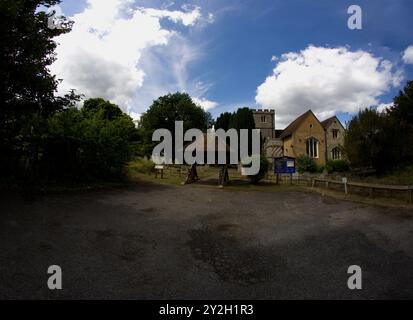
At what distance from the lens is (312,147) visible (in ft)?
145

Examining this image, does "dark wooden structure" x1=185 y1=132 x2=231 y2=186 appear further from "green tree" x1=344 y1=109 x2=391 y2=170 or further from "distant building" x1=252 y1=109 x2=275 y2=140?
"distant building" x1=252 y1=109 x2=275 y2=140

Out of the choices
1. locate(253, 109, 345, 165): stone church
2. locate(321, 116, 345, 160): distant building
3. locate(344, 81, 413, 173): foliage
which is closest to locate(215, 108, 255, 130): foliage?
locate(253, 109, 345, 165): stone church

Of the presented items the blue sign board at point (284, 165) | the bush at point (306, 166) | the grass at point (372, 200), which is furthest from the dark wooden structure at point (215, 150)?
the bush at point (306, 166)

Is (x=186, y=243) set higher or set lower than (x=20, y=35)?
lower

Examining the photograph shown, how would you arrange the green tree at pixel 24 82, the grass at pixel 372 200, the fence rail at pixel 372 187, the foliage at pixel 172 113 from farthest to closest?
the foliage at pixel 172 113
the fence rail at pixel 372 187
the grass at pixel 372 200
the green tree at pixel 24 82

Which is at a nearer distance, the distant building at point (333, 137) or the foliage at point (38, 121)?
the foliage at point (38, 121)

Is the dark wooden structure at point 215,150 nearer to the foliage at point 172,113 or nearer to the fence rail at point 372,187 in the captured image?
the fence rail at point 372,187

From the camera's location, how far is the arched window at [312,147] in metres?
43.8

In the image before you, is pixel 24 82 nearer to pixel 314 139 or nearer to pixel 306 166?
pixel 306 166

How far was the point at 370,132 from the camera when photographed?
23875 mm

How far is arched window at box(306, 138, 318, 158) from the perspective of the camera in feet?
144

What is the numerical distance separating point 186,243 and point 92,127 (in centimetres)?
1112
